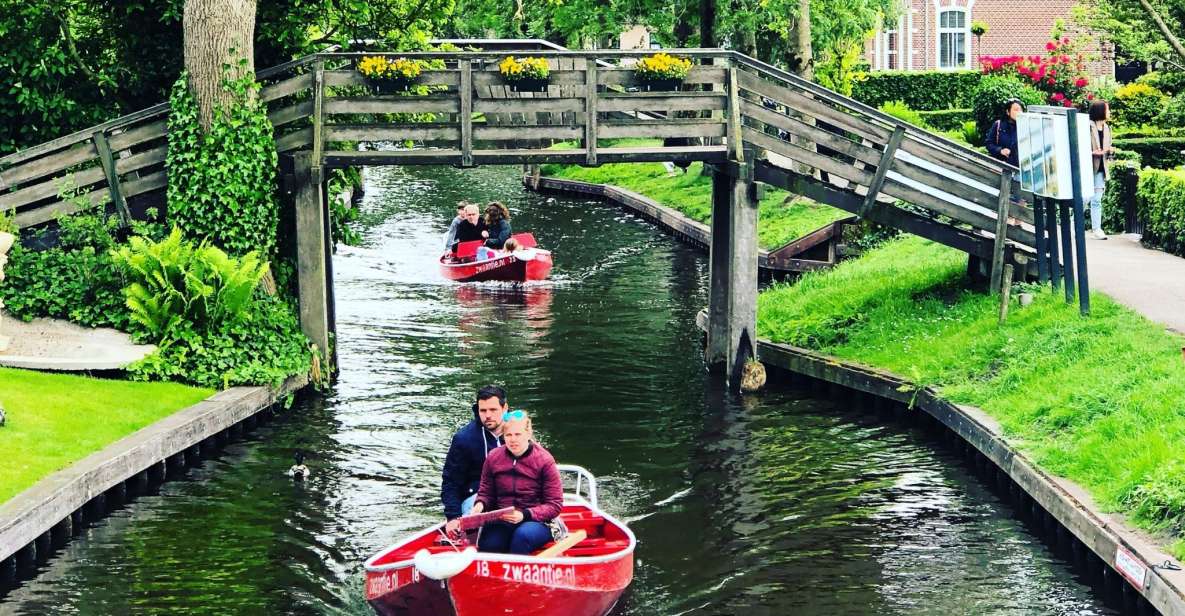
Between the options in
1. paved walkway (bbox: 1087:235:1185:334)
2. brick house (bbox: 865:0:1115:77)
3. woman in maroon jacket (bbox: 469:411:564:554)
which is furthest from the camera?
brick house (bbox: 865:0:1115:77)

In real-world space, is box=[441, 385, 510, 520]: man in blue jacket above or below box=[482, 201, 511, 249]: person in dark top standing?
below

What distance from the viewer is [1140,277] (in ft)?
73.4

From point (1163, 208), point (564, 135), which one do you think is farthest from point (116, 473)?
point (1163, 208)

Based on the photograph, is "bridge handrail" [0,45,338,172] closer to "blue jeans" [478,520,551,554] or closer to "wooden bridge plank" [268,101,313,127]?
"wooden bridge plank" [268,101,313,127]

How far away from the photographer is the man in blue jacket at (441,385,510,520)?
13312 millimetres

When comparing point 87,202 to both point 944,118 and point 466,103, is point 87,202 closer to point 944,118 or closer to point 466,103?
point 466,103

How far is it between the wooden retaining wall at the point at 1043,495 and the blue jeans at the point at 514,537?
4.71 metres

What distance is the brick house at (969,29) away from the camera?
54375 mm

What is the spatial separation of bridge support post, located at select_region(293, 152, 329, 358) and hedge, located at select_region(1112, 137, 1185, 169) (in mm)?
19151

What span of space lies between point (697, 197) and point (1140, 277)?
60.3ft

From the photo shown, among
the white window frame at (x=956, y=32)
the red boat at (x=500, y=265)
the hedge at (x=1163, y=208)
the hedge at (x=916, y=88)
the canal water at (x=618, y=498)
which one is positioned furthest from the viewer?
the white window frame at (x=956, y=32)

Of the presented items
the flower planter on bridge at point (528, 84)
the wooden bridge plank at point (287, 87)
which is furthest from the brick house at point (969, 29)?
the wooden bridge plank at point (287, 87)

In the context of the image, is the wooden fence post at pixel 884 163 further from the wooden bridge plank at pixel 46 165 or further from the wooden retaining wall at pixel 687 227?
the wooden bridge plank at pixel 46 165

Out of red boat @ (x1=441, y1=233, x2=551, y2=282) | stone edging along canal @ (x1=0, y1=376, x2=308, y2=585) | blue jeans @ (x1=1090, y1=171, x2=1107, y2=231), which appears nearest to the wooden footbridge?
blue jeans @ (x1=1090, y1=171, x2=1107, y2=231)
